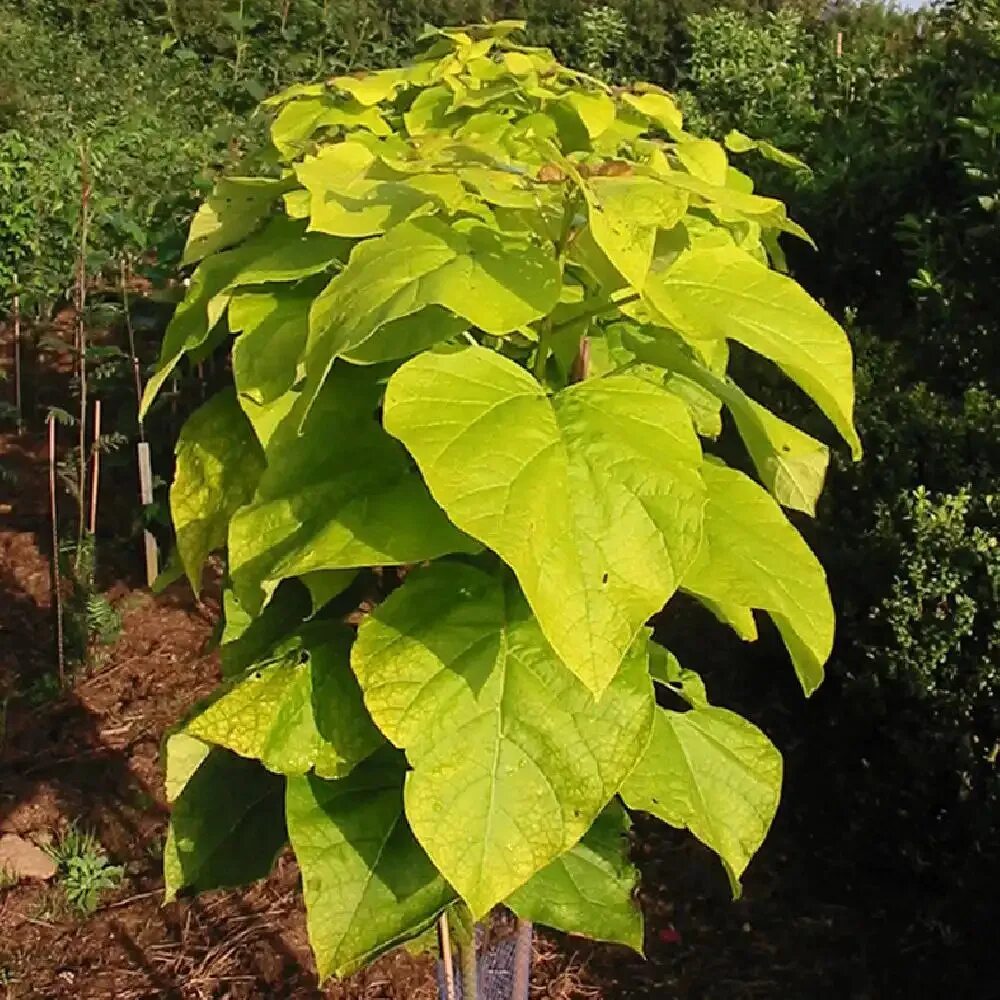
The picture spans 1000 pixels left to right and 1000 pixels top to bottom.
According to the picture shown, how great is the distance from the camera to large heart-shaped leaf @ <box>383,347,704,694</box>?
933mm

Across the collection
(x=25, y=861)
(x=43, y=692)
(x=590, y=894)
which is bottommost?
(x=43, y=692)

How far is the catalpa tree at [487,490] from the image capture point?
0.98 meters

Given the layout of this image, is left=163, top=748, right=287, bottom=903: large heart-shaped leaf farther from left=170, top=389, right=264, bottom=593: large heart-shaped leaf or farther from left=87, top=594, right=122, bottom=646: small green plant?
left=87, top=594, right=122, bottom=646: small green plant

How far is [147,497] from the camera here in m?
4.29

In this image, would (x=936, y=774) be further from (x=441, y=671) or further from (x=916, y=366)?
(x=441, y=671)

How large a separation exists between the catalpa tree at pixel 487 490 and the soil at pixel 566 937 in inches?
68.7

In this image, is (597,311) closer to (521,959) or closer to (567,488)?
(567,488)

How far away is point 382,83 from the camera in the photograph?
4.65 ft

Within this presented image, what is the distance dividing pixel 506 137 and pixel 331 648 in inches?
20.9

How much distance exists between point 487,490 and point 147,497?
11.6 ft

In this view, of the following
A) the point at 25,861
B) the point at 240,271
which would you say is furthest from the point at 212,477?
the point at 25,861

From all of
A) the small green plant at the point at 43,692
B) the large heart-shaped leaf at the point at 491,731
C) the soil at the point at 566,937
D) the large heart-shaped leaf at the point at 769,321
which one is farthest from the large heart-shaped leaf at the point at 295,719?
the small green plant at the point at 43,692

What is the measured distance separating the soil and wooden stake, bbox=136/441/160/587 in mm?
745

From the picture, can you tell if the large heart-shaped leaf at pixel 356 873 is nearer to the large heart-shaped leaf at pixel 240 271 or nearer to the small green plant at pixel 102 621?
the large heart-shaped leaf at pixel 240 271
